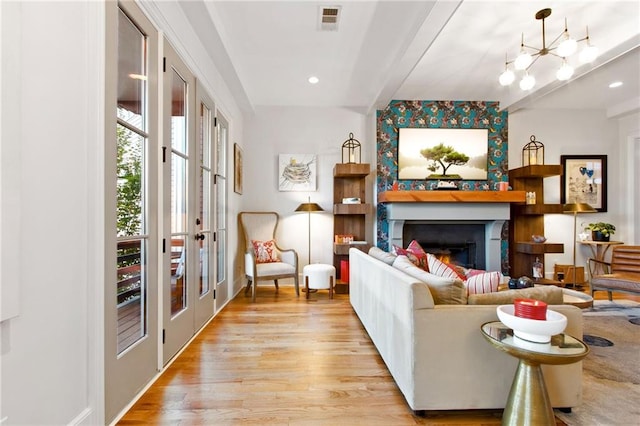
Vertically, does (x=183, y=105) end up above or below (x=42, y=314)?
above

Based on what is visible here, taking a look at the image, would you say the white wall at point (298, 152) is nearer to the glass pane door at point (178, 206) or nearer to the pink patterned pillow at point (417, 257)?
the glass pane door at point (178, 206)

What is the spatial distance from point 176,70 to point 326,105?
3.10 m

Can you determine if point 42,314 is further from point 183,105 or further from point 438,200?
point 438,200

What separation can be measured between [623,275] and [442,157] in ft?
8.81

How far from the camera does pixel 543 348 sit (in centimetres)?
142

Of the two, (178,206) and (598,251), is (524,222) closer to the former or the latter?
(598,251)

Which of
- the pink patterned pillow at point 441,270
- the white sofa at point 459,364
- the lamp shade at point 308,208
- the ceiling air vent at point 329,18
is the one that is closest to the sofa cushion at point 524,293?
the white sofa at point 459,364

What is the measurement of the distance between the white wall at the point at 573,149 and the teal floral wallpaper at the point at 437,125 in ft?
1.34

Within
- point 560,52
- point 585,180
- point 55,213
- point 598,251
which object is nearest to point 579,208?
point 585,180

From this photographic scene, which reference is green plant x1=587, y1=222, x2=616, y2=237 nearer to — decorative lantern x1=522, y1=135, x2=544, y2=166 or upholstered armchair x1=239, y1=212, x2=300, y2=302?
decorative lantern x1=522, y1=135, x2=544, y2=166

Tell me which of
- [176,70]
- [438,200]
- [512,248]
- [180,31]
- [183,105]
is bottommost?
[512,248]

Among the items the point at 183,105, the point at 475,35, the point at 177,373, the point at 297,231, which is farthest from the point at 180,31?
the point at 297,231

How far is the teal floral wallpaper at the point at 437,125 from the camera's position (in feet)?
17.1

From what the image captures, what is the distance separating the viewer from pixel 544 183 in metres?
5.45
